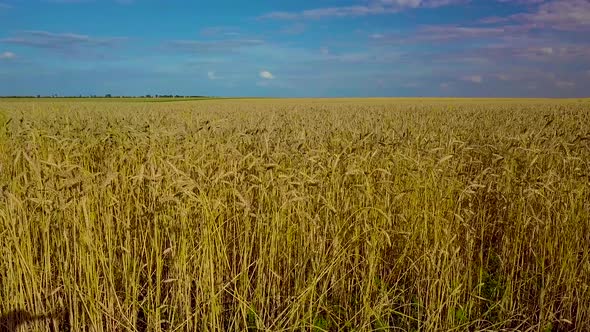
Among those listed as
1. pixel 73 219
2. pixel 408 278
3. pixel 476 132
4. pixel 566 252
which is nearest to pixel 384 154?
pixel 408 278

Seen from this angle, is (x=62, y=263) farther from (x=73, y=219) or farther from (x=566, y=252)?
(x=566, y=252)

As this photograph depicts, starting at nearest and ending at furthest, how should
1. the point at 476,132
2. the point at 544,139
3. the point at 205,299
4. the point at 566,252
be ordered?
the point at 205,299, the point at 566,252, the point at 544,139, the point at 476,132

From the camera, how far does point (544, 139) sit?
198 inches

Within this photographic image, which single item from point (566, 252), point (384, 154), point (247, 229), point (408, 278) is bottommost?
point (408, 278)

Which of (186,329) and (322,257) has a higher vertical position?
(322,257)

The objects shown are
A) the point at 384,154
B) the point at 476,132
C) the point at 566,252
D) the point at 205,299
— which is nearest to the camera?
the point at 205,299

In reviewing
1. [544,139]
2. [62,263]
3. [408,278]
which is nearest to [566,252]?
[408,278]

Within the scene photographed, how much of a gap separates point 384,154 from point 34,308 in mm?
2942

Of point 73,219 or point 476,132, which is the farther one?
point 476,132

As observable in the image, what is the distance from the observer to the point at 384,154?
4.58m

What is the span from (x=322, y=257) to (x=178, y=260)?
82 cm

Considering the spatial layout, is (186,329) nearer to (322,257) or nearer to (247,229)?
(247,229)

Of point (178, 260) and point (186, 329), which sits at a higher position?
point (178, 260)

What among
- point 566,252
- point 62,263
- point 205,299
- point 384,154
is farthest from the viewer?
point 384,154
